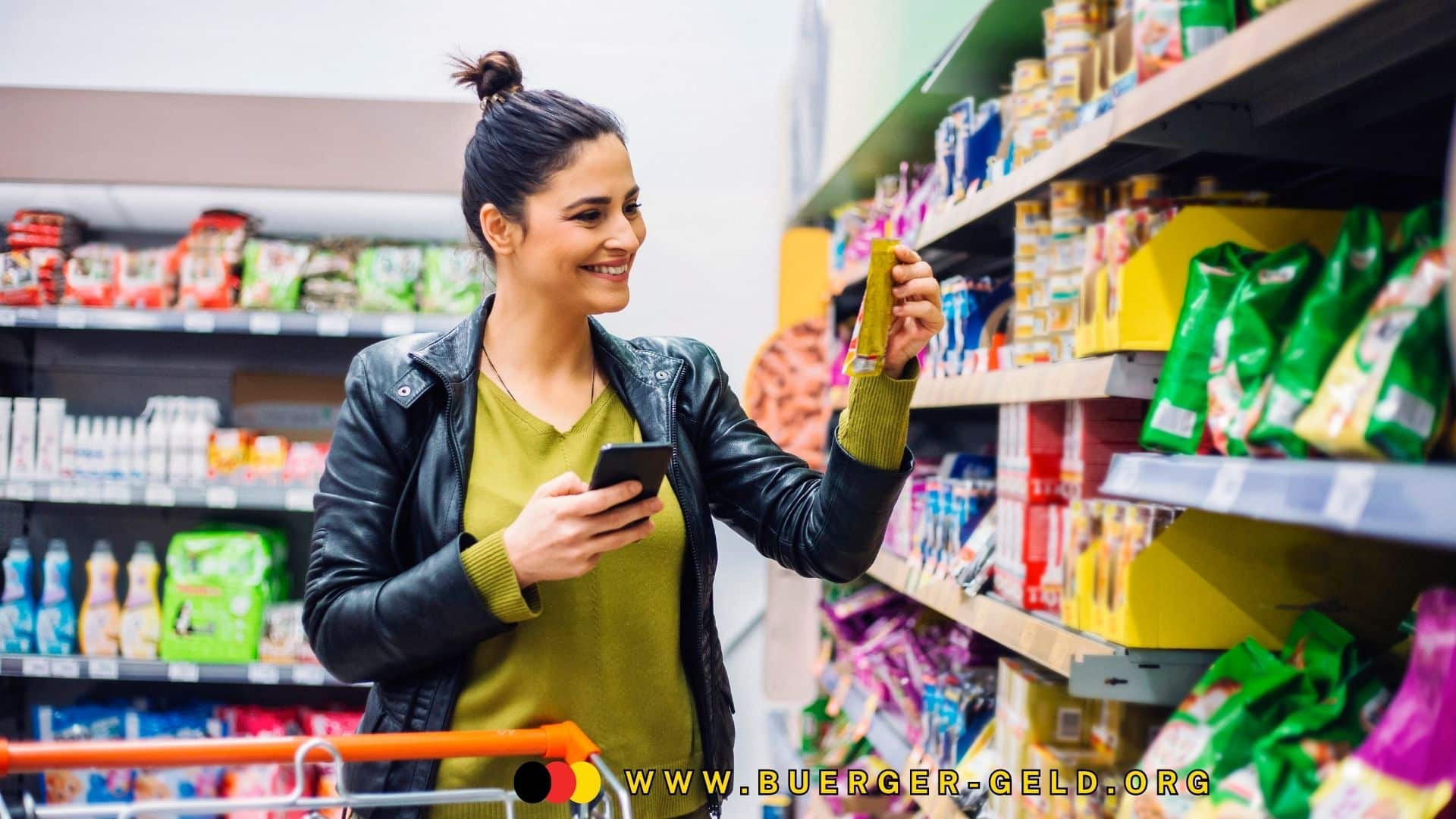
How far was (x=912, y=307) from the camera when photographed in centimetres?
157

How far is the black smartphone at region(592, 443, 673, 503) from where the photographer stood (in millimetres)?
1392

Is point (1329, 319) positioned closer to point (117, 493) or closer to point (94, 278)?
point (117, 493)

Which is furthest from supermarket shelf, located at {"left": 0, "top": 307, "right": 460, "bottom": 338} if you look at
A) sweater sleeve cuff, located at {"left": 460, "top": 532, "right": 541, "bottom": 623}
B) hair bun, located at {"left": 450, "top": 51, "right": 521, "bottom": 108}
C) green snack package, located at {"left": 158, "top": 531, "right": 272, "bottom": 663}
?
sweater sleeve cuff, located at {"left": 460, "top": 532, "right": 541, "bottom": 623}

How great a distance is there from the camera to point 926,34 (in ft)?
8.66

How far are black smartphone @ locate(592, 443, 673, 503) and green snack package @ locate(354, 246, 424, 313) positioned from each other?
95.1 inches

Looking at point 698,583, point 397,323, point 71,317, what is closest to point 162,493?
point 71,317

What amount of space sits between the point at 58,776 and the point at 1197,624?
3.52m

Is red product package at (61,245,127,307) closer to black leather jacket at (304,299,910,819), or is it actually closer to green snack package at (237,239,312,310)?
green snack package at (237,239,312,310)

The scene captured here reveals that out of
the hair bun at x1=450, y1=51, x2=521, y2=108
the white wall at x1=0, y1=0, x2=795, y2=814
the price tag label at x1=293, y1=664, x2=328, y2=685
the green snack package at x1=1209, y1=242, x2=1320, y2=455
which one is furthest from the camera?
the white wall at x1=0, y1=0, x2=795, y2=814

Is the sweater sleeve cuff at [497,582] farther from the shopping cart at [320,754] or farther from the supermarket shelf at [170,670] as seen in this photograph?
the supermarket shelf at [170,670]

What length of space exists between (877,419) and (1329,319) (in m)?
0.59

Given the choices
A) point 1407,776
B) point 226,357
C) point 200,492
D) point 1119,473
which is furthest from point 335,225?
point 1407,776

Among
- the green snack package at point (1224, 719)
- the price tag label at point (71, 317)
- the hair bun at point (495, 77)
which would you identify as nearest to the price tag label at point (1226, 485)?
the green snack package at point (1224, 719)

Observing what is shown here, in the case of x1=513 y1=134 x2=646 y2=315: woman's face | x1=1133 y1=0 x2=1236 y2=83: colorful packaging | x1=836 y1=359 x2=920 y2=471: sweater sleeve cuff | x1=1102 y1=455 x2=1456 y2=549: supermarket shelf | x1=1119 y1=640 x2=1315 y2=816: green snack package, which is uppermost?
x1=1133 y1=0 x2=1236 y2=83: colorful packaging
